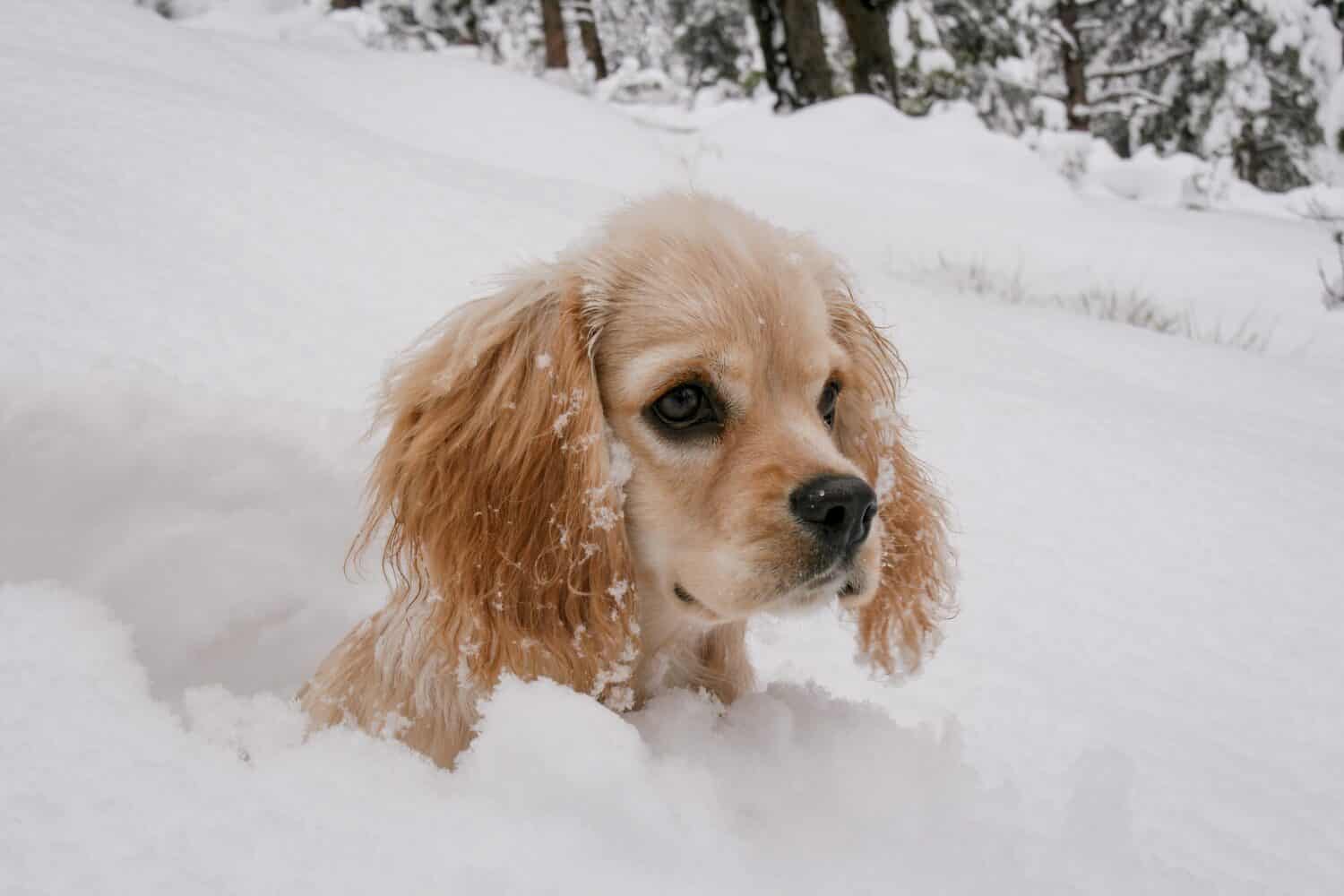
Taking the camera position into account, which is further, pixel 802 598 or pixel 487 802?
pixel 802 598

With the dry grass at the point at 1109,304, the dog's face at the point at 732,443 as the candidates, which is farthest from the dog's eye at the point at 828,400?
the dry grass at the point at 1109,304

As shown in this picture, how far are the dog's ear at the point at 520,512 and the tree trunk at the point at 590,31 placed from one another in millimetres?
20852

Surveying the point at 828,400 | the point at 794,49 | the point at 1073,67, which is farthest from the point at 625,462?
the point at 1073,67

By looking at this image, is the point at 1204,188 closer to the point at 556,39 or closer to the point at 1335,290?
the point at 1335,290

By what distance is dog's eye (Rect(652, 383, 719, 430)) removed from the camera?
1.95m

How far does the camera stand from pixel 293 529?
2938mm

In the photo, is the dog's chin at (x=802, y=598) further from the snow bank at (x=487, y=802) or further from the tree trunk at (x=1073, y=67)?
the tree trunk at (x=1073, y=67)

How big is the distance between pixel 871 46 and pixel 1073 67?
911 cm

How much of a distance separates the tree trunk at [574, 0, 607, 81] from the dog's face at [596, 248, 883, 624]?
20834mm

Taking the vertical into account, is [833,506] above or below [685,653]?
above

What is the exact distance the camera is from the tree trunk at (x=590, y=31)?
2089 cm

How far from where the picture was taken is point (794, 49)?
10234mm

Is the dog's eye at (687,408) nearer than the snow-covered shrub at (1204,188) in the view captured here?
Yes

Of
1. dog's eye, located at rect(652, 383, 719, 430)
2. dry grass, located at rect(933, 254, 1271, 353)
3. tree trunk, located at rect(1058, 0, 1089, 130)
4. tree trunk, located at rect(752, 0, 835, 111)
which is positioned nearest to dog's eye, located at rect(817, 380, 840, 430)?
dog's eye, located at rect(652, 383, 719, 430)
